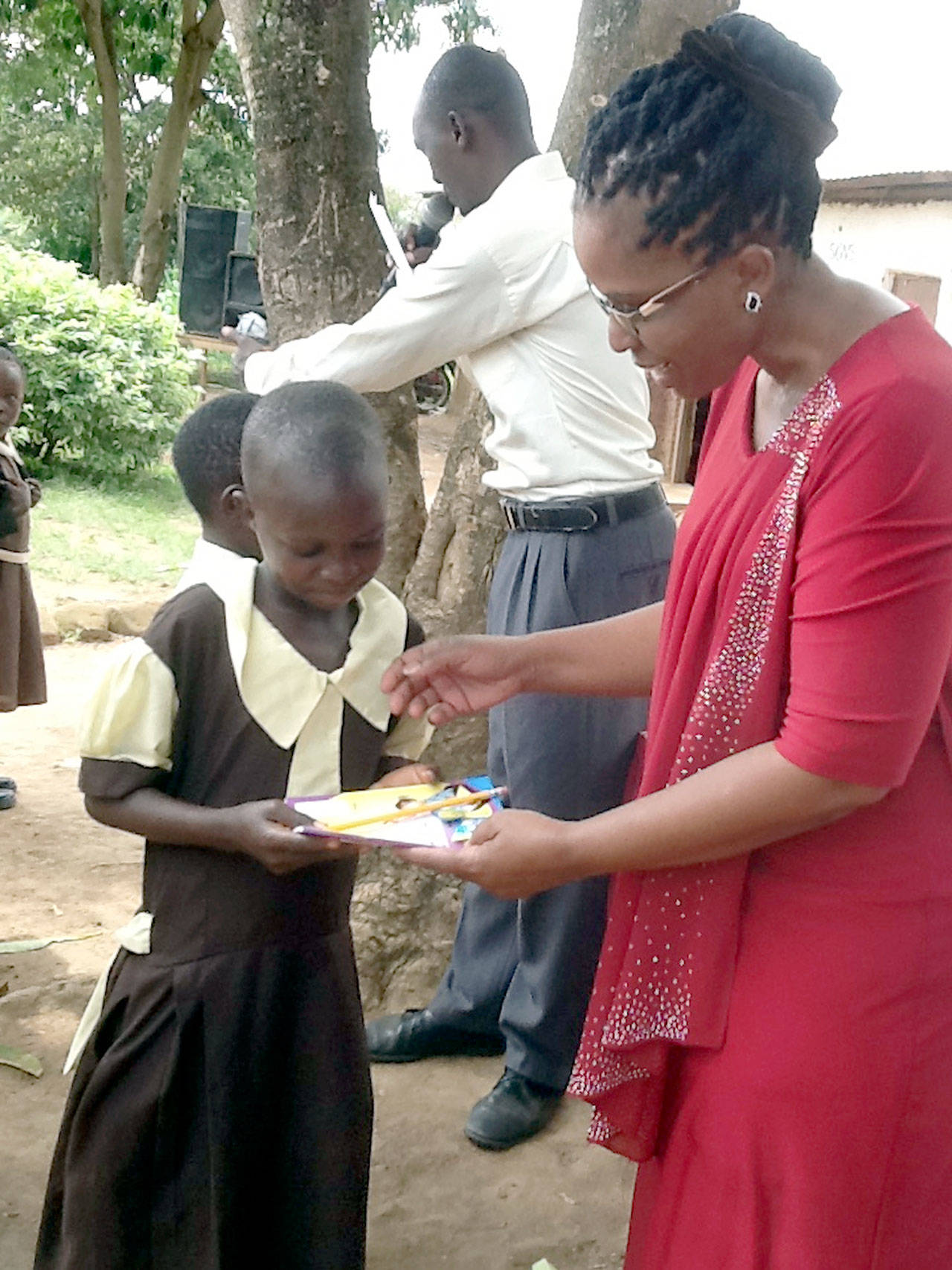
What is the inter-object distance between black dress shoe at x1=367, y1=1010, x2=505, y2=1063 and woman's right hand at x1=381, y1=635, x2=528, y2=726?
159 cm

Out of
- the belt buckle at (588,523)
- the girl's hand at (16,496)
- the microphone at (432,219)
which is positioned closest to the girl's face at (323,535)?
the belt buckle at (588,523)

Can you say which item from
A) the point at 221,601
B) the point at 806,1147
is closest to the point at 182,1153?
the point at 221,601

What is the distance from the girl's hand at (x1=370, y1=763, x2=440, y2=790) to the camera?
2.13m

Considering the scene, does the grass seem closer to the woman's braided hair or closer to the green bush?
the green bush

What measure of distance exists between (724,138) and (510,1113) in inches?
93.0

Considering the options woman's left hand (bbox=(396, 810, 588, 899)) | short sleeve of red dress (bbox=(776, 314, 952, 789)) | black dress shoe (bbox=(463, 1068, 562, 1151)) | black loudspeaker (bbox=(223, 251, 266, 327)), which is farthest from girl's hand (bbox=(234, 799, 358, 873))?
black loudspeaker (bbox=(223, 251, 266, 327))

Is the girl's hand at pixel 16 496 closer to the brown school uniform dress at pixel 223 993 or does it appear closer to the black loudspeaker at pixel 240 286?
the brown school uniform dress at pixel 223 993

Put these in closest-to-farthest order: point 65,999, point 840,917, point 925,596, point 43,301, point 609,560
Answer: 1. point 925,596
2. point 840,917
3. point 609,560
4. point 65,999
5. point 43,301

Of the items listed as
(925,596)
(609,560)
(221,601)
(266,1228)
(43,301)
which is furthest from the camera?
(43,301)

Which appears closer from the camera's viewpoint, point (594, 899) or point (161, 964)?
point (161, 964)

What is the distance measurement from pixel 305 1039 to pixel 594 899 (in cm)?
114

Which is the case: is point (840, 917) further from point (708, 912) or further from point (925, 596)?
point (925, 596)

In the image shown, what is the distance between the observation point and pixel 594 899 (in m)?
3.17

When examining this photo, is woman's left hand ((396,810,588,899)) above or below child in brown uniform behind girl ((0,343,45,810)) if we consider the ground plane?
above
